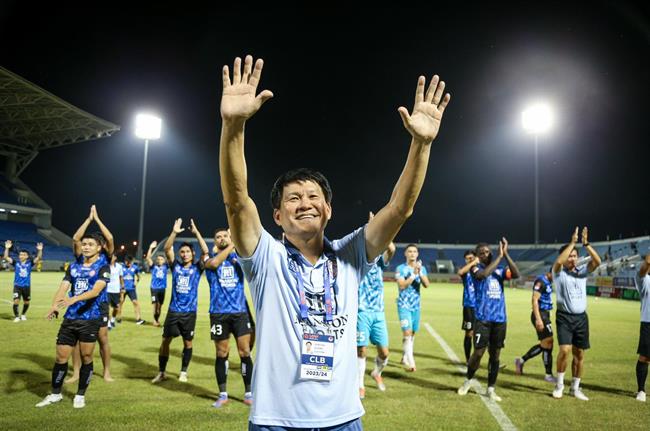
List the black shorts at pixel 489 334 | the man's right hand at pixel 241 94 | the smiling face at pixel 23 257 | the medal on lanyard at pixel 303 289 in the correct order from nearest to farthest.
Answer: the man's right hand at pixel 241 94 → the medal on lanyard at pixel 303 289 → the black shorts at pixel 489 334 → the smiling face at pixel 23 257

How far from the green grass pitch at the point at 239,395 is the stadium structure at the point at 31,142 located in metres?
39.0

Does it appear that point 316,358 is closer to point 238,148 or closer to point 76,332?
point 238,148

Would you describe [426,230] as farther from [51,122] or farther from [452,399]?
[452,399]

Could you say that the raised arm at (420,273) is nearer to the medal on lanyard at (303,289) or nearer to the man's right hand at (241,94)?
the medal on lanyard at (303,289)

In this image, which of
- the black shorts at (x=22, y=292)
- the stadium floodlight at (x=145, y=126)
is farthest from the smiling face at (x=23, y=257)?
the stadium floodlight at (x=145, y=126)

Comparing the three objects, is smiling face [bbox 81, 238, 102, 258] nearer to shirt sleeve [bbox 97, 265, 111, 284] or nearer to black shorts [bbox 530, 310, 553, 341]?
shirt sleeve [bbox 97, 265, 111, 284]

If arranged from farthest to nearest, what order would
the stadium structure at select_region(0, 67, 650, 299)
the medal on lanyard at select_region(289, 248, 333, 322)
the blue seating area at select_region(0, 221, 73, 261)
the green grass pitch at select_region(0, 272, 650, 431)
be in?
the blue seating area at select_region(0, 221, 73, 261), the stadium structure at select_region(0, 67, 650, 299), the green grass pitch at select_region(0, 272, 650, 431), the medal on lanyard at select_region(289, 248, 333, 322)

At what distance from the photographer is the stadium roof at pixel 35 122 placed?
42.4 meters

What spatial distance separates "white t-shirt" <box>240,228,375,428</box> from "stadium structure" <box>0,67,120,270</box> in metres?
46.6

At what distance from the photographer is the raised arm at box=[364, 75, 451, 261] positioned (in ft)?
7.72

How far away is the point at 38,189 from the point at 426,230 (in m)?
60.8

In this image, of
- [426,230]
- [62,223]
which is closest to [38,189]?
[62,223]

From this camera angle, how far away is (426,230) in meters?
83.4

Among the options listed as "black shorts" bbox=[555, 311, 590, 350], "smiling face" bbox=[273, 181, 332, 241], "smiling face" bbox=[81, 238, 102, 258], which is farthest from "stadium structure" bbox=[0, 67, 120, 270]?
"smiling face" bbox=[273, 181, 332, 241]
